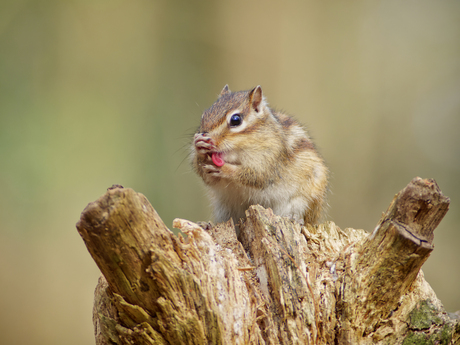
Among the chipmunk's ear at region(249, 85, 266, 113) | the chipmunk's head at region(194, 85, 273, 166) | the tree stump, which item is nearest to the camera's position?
the tree stump

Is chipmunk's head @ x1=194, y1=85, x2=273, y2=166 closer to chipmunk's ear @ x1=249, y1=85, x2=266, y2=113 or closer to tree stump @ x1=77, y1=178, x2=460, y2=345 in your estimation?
chipmunk's ear @ x1=249, y1=85, x2=266, y2=113

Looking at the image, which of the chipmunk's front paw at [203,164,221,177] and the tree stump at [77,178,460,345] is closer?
the tree stump at [77,178,460,345]

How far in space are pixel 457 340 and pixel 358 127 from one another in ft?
9.78

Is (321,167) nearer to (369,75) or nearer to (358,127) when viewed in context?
(358,127)

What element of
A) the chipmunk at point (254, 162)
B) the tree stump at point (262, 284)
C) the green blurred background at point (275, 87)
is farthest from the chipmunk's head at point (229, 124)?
the green blurred background at point (275, 87)

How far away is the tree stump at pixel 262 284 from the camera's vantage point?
1404 millimetres

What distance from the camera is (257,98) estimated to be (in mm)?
2535

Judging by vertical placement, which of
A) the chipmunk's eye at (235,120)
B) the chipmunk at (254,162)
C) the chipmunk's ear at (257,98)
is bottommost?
the chipmunk at (254,162)

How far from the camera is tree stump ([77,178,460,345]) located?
1404mm

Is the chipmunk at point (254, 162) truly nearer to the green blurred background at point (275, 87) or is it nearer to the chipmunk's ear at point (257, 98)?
the chipmunk's ear at point (257, 98)

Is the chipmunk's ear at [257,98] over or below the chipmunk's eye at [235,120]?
over

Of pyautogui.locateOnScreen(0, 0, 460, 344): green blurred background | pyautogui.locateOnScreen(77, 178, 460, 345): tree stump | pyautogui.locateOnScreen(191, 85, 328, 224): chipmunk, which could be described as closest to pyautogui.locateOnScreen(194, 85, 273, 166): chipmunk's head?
pyautogui.locateOnScreen(191, 85, 328, 224): chipmunk

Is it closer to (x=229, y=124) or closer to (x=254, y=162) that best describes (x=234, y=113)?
(x=229, y=124)

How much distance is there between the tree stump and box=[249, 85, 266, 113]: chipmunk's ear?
1014mm
